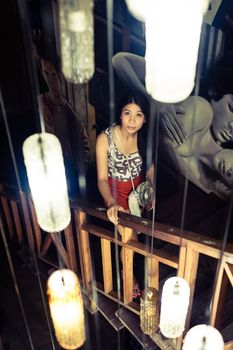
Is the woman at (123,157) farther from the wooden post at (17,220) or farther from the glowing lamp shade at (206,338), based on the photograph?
the wooden post at (17,220)

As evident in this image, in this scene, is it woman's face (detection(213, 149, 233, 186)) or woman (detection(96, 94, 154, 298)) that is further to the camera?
woman's face (detection(213, 149, 233, 186))

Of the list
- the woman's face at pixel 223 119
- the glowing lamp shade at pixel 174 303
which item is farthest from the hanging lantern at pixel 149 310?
the woman's face at pixel 223 119

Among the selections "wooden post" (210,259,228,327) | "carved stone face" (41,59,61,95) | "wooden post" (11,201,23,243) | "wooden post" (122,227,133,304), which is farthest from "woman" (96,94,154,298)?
"carved stone face" (41,59,61,95)

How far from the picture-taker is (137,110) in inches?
135

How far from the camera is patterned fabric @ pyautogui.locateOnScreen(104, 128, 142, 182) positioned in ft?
11.9

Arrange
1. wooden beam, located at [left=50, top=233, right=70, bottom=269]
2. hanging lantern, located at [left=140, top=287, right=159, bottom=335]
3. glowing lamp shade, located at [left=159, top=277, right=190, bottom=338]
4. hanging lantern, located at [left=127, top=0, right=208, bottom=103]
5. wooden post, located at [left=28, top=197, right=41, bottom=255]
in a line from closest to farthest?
hanging lantern, located at [left=127, top=0, right=208, bottom=103] → glowing lamp shade, located at [left=159, top=277, right=190, bottom=338] → hanging lantern, located at [left=140, top=287, right=159, bottom=335] → wooden beam, located at [left=50, top=233, right=70, bottom=269] → wooden post, located at [left=28, top=197, right=41, bottom=255]

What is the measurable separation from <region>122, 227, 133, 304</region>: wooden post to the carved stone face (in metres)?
2.70

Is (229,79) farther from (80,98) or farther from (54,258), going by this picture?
(54,258)

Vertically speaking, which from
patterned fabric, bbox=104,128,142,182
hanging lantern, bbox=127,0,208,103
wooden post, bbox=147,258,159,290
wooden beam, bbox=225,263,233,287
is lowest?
wooden post, bbox=147,258,159,290

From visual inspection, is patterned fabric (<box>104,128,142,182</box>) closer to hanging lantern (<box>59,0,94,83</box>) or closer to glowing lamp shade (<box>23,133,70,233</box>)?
glowing lamp shade (<box>23,133,70,233</box>)

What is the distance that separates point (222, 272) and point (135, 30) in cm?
278

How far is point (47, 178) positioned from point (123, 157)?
4.60ft

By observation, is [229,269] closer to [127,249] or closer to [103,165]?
[127,249]

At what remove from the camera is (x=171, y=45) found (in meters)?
2.14
